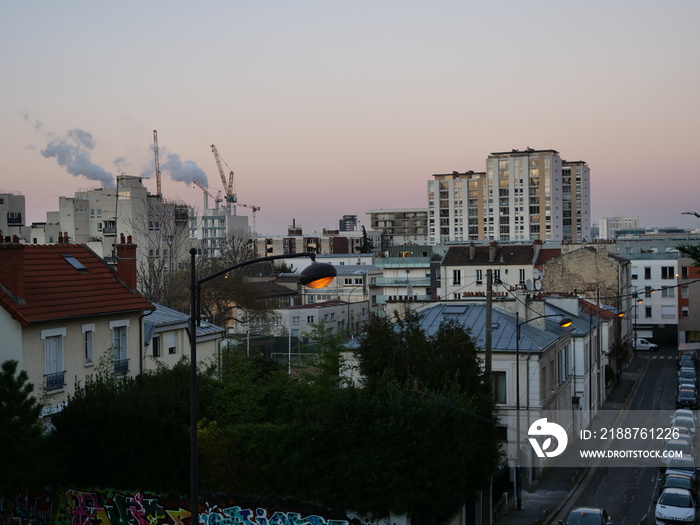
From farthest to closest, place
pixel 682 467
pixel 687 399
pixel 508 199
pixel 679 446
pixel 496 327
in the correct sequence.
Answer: pixel 508 199, pixel 687 399, pixel 679 446, pixel 496 327, pixel 682 467

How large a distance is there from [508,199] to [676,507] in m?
165

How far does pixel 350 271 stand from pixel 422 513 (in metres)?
95.2

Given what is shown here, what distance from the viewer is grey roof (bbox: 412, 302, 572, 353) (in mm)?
35781

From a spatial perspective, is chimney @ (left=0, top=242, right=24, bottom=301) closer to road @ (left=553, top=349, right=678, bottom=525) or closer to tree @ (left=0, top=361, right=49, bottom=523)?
tree @ (left=0, top=361, right=49, bottom=523)

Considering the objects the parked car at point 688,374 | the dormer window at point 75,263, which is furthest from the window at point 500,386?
the parked car at point 688,374

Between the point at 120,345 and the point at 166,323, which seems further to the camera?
the point at 166,323

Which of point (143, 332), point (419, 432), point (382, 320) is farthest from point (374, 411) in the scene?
point (143, 332)

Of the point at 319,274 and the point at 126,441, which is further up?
the point at 319,274

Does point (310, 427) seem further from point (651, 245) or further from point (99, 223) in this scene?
point (99, 223)

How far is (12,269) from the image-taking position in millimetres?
24219

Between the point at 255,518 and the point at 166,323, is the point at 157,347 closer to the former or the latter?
the point at 166,323

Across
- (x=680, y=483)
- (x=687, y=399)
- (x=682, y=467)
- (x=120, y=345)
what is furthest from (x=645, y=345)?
(x=120, y=345)

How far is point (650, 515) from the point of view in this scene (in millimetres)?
29734
